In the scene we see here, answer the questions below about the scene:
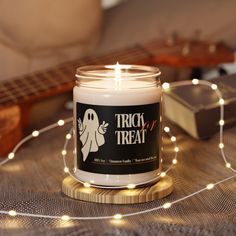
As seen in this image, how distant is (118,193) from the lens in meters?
0.63

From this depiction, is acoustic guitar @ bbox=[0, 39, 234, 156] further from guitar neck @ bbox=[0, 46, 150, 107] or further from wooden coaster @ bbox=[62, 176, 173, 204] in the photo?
wooden coaster @ bbox=[62, 176, 173, 204]

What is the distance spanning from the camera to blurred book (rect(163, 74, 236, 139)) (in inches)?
34.6

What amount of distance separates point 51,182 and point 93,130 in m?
0.12

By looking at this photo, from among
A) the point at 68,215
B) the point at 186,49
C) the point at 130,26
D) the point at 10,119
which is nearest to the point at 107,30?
the point at 130,26

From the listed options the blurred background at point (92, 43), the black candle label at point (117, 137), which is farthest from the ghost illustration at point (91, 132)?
the blurred background at point (92, 43)

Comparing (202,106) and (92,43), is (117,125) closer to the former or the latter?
(202,106)

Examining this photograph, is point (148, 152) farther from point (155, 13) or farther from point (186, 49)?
point (155, 13)

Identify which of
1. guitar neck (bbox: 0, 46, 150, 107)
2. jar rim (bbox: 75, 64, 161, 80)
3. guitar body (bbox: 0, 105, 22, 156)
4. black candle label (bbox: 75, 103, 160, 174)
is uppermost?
jar rim (bbox: 75, 64, 161, 80)

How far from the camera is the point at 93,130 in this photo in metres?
0.64

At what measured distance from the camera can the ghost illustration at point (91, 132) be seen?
0.64 m

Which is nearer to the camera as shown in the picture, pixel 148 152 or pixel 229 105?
pixel 148 152

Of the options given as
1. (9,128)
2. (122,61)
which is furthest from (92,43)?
(9,128)

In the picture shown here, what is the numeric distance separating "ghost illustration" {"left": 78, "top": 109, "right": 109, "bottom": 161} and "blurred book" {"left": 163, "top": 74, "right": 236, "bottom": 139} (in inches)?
10.5

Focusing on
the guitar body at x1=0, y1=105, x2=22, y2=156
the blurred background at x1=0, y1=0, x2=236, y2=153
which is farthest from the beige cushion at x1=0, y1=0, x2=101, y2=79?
the guitar body at x1=0, y1=105, x2=22, y2=156
